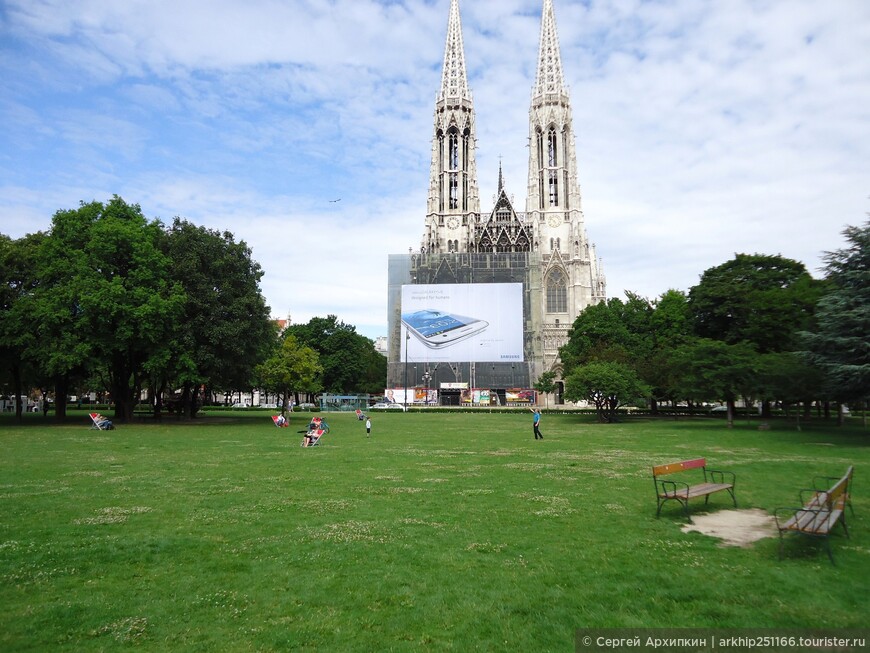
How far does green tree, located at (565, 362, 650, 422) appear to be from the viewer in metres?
36.0

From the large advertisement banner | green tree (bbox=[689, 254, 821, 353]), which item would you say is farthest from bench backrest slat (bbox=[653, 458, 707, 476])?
the large advertisement banner

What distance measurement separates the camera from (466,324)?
73500mm

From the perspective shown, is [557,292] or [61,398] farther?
[557,292]

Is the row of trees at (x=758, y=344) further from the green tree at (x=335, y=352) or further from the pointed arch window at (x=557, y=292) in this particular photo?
the green tree at (x=335, y=352)

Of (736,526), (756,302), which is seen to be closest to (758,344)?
(756,302)

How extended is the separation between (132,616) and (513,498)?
6.90 m

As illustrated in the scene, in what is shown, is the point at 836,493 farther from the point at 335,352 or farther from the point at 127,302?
the point at 335,352

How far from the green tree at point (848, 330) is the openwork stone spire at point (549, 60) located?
69.6 m

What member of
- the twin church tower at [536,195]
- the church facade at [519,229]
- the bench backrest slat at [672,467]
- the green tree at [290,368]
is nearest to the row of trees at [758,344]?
the bench backrest slat at [672,467]

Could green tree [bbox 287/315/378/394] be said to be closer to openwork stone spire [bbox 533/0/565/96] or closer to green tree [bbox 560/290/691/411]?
green tree [bbox 560/290/691/411]

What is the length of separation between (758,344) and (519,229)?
183ft

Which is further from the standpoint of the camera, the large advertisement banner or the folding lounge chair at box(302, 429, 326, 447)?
the large advertisement banner

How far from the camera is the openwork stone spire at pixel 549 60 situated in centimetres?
8688

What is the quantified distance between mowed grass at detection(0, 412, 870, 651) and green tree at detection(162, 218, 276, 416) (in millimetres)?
17899
